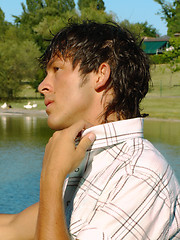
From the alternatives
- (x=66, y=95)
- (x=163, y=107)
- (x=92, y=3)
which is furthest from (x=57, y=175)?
(x=92, y=3)

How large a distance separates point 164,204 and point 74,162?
32cm

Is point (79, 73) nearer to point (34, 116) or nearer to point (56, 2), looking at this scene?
point (34, 116)

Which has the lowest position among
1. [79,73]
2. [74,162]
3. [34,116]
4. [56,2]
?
A: [34,116]

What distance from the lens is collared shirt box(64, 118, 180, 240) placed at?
1.34 meters

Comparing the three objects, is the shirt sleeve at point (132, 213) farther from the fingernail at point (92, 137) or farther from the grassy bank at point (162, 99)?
the grassy bank at point (162, 99)

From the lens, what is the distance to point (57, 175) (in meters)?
1.47

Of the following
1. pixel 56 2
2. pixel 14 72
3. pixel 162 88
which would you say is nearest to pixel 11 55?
pixel 14 72

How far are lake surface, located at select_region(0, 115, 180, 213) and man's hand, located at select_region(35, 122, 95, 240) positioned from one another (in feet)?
21.5

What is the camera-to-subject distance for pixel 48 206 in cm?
142

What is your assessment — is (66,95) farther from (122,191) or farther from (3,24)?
(3,24)

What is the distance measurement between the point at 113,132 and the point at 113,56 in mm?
306

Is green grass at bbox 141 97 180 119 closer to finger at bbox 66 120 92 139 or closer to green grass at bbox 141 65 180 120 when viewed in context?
green grass at bbox 141 65 180 120

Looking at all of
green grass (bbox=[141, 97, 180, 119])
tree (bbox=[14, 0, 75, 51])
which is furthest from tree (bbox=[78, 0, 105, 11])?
green grass (bbox=[141, 97, 180, 119])

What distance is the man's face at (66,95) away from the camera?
1.64 m
